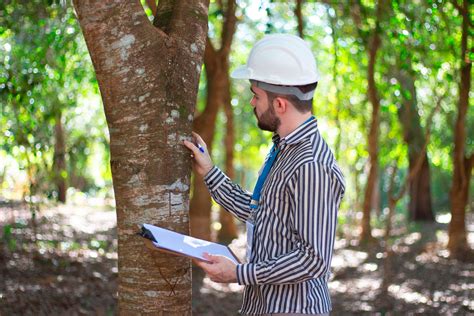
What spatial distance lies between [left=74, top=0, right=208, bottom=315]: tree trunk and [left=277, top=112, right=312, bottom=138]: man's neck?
0.48 metres

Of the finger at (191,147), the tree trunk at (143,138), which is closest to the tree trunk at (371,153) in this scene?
the finger at (191,147)

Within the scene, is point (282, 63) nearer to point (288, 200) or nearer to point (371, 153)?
point (288, 200)

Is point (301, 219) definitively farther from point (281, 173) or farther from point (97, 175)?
point (97, 175)

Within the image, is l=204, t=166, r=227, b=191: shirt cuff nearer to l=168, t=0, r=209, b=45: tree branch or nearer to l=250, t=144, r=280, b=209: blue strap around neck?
l=250, t=144, r=280, b=209: blue strap around neck

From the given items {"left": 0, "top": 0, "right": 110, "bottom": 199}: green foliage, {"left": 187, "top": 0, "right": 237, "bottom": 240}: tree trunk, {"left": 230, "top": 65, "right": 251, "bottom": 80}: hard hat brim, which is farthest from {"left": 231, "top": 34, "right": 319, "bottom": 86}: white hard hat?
{"left": 187, "top": 0, "right": 237, "bottom": 240}: tree trunk

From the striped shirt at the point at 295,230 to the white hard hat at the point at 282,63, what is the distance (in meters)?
0.21

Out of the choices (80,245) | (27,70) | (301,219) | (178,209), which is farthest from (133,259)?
(80,245)

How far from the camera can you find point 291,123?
9.57 feet

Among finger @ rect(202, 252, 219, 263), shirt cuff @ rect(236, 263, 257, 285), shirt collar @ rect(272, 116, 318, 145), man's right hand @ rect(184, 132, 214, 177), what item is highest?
shirt collar @ rect(272, 116, 318, 145)

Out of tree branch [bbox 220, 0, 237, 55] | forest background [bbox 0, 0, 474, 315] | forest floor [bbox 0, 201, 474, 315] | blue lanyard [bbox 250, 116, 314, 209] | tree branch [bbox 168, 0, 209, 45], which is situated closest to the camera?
blue lanyard [bbox 250, 116, 314, 209]

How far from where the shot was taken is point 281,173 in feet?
9.35

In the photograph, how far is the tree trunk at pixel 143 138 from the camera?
119 inches

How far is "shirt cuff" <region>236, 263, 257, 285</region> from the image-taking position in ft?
9.15

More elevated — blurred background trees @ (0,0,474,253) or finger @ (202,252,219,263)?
blurred background trees @ (0,0,474,253)
